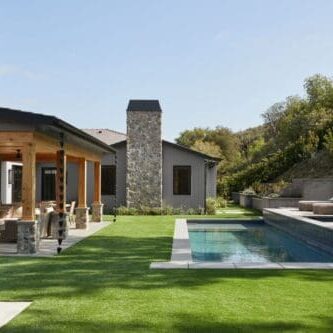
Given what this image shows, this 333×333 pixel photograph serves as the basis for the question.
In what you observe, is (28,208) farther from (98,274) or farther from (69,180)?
(69,180)

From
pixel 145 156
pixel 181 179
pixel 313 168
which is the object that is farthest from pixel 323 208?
pixel 313 168

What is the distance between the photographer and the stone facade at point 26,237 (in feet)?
38.4

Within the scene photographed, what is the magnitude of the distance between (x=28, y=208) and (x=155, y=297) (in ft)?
17.7

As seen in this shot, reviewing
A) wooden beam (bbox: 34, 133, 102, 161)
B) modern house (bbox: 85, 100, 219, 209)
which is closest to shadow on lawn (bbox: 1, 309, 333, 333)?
wooden beam (bbox: 34, 133, 102, 161)

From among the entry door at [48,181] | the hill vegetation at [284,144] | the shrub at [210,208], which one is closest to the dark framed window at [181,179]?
the shrub at [210,208]

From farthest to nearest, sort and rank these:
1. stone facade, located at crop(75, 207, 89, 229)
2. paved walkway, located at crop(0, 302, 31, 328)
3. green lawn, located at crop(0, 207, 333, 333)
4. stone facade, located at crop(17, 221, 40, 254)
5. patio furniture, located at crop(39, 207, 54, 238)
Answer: stone facade, located at crop(75, 207, 89, 229)
patio furniture, located at crop(39, 207, 54, 238)
stone facade, located at crop(17, 221, 40, 254)
paved walkway, located at crop(0, 302, 31, 328)
green lawn, located at crop(0, 207, 333, 333)

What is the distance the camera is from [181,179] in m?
27.5

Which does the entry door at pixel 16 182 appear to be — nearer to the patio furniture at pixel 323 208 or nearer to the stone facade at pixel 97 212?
the stone facade at pixel 97 212

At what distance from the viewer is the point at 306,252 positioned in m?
13.7

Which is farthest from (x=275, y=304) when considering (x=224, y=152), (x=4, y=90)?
(x=224, y=152)

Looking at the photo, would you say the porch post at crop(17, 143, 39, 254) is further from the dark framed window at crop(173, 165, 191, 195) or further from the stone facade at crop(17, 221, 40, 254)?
the dark framed window at crop(173, 165, 191, 195)

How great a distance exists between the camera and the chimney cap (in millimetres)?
27047

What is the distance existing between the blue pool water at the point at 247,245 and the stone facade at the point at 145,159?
17.9 feet

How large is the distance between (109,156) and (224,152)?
3902 cm
